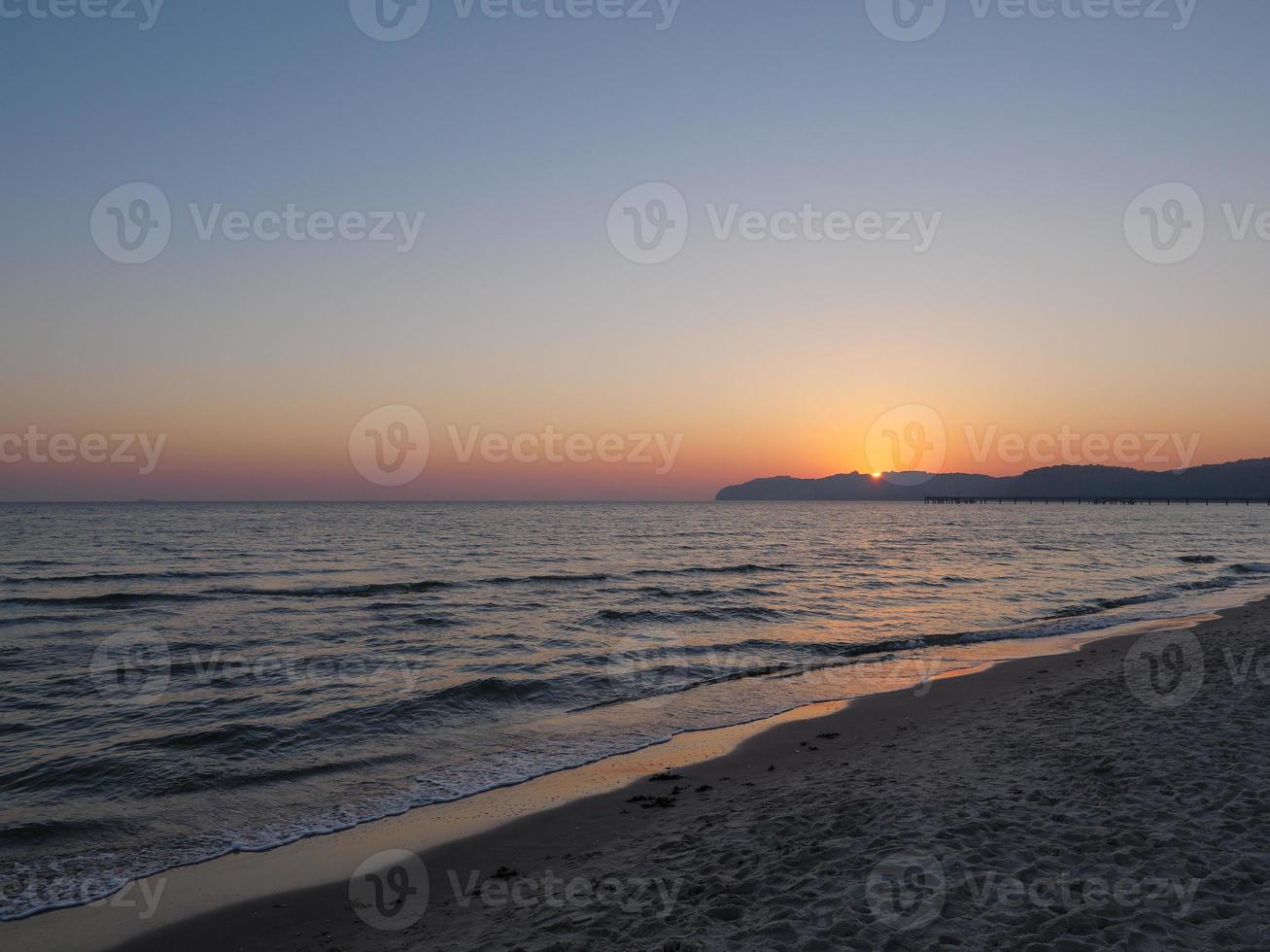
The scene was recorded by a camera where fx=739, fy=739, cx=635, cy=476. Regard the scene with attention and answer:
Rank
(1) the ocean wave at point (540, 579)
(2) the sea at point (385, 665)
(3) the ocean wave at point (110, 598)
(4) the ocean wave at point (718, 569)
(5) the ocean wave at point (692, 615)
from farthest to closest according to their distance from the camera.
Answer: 1. (4) the ocean wave at point (718, 569)
2. (1) the ocean wave at point (540, 579)
3. (3) the ocean wave at point (110, 598)
4. (5) the ocean wave at point (692, 615)
5. (2) the sea at point (385, 665)

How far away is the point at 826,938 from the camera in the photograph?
5.63 m

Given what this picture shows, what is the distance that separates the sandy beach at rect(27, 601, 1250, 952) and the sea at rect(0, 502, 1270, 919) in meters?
2.25

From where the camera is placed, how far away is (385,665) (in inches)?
727

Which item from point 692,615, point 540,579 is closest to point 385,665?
point 692,615

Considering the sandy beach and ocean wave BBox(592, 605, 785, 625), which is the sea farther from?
the sandy beach

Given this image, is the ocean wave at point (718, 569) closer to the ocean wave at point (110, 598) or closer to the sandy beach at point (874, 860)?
the ocean wave at point (110, 598)

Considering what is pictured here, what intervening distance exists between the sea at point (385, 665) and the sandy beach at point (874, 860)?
88.7 inches

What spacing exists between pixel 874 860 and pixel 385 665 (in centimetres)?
1433

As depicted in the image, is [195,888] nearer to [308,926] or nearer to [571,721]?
[308,926]

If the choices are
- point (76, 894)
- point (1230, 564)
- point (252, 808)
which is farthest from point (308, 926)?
point (1230, 564)

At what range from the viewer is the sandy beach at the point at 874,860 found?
19.0ft

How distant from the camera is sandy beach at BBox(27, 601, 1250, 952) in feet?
19.0

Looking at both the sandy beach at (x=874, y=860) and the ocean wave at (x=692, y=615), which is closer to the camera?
the sandy beach at (x=874, y=860)

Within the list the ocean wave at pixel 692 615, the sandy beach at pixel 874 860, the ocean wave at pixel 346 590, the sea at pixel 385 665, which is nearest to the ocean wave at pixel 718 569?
the sea at pixel 385 665
